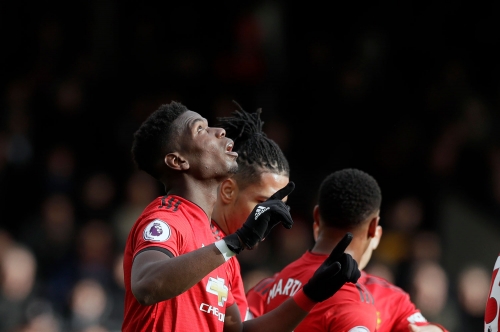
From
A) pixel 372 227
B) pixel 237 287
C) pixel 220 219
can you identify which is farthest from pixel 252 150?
pixel 237 287

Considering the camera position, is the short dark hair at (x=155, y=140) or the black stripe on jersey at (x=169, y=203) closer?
the black stripe on jersey at (x=169, y=203)

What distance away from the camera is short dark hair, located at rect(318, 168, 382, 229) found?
396 cm

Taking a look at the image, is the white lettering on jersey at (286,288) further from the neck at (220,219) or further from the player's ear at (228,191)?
the player's ear at (228,191)

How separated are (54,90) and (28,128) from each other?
2.10ft

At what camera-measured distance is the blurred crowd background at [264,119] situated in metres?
8.11

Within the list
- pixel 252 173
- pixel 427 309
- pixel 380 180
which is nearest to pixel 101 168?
pixel 380 180

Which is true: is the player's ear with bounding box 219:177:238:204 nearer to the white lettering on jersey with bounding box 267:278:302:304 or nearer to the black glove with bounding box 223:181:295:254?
the white lettering on jersey with bounding box 267:278:302:304

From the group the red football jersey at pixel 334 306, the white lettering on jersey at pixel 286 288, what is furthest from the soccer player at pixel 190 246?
the white lettering on jersey at pixel 286 288

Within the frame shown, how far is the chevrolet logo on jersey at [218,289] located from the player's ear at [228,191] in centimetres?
104

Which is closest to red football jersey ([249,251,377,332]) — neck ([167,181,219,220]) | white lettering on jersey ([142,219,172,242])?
neck ([167,181,219,220])

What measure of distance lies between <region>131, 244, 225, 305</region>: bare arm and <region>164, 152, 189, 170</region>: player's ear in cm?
66

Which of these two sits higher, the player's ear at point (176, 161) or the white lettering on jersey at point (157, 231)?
the player's ear at point (176, 161)

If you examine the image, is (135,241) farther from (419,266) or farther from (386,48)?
(386,48)

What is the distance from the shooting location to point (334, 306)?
3.67 metres
